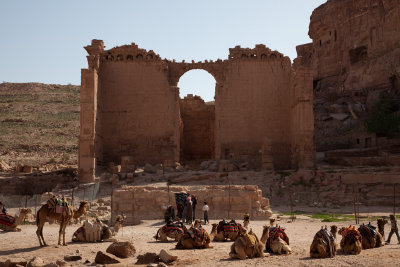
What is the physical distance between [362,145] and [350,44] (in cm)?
1223

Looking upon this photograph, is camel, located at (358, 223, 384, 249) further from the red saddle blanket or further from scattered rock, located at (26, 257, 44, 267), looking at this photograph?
scattered rock, located at (26, 257, 44, 267)

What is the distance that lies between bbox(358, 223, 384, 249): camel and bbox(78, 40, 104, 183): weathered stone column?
1472 centimetres

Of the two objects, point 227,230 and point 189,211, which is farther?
point 189,211

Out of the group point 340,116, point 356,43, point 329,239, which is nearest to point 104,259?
point 329,239

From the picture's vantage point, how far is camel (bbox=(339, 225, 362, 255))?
8344mm

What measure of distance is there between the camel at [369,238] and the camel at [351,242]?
453 millimetres

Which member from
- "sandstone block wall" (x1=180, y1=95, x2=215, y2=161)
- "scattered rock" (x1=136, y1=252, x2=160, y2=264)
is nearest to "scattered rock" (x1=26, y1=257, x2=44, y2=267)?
"scattered rock" (x1=136, y1=252, x2=160, y2=264)

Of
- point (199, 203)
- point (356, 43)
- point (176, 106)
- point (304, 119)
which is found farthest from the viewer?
point (356, 43)

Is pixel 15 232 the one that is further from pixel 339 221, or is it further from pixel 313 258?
pixel 339 221

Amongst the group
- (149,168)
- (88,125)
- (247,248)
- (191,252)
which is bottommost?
(191,252)

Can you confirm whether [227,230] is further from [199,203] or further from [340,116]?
[340,116]

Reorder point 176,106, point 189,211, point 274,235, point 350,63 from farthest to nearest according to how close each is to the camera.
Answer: point 350,63, point 176,106, point 189,211, point 274,235

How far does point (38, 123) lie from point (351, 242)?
47.5 meters

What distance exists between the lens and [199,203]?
14523mm
